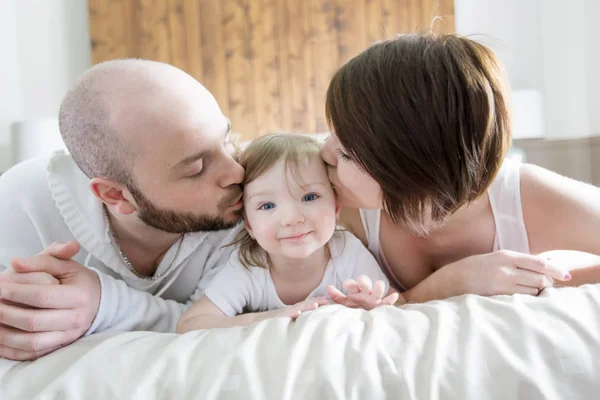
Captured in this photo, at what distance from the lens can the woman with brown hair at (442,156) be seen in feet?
3.13

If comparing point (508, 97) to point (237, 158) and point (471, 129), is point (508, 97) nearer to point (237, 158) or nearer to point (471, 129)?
point (471, 129)

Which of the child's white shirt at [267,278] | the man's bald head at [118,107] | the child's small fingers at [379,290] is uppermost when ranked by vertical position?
the man's bald head at [118,107]

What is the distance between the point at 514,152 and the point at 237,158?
7.13 feet

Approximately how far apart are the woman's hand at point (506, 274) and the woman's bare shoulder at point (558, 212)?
0.17 m

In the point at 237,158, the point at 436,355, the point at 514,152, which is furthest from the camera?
the point at 514,152

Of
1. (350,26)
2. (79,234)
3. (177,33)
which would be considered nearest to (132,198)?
(79,234)

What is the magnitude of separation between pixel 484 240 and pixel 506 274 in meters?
0.30

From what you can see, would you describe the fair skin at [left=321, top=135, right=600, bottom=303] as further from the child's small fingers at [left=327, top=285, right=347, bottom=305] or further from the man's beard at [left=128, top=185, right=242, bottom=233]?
the man's beard at [left=128, top=185, right=242, bottom=233]

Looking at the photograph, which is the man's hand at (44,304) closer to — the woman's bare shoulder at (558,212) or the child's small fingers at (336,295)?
the child's small fingers at (336,295)

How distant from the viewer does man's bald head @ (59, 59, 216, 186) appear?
117cm

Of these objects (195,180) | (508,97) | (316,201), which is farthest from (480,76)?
(195,180)

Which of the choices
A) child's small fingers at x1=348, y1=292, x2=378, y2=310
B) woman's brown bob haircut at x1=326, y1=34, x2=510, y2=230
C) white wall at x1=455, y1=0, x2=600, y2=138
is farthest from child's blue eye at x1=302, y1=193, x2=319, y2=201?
white wall at x1=455, y1=0, x2=600, y2=138

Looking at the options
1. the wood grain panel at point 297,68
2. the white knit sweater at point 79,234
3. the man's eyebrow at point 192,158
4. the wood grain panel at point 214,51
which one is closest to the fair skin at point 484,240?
the man's eyebrow at point 192,158

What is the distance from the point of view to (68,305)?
0.92 meters
